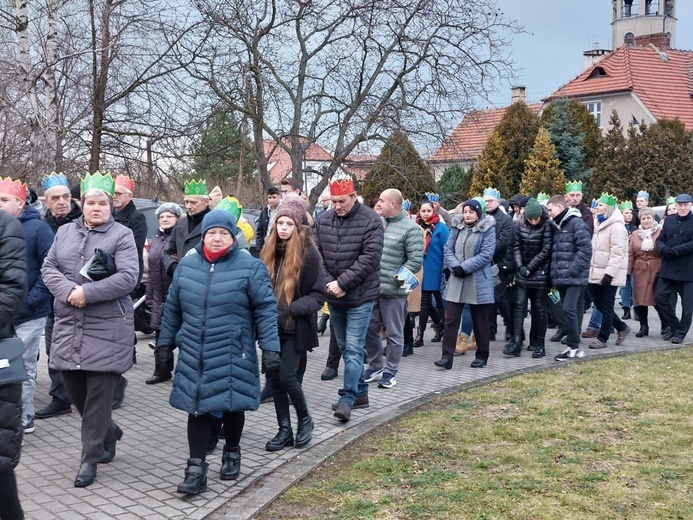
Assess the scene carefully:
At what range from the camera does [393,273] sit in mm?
7895

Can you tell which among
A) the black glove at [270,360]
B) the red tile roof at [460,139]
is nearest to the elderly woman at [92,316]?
the black glove at [270,360]

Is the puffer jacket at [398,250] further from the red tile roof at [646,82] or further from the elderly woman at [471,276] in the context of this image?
the red tile roof at [646,82]

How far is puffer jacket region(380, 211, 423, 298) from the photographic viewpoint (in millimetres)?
7809

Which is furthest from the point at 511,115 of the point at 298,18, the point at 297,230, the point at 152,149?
the point at 297,230

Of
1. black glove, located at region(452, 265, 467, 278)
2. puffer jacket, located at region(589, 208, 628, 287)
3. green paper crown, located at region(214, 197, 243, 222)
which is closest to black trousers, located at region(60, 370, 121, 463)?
green paper crown, located at region(214, 197, 243, 222)

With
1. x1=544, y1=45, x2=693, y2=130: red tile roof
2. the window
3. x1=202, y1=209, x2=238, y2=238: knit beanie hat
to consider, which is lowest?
x1=202, y1=209, x2=238, y2=238: knit beanie hat

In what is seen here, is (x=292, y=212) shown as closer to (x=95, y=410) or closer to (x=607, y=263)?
(x=95, y=410)

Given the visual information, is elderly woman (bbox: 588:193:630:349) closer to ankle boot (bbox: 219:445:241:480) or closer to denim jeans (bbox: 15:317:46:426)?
ankle boot (bbox: 219:445:241:480)

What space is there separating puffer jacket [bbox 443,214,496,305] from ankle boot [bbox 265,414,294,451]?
3.47m

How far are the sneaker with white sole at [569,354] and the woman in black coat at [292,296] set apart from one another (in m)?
4.79

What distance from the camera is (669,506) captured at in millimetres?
4684

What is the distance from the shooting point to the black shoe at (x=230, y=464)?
5.22 metres

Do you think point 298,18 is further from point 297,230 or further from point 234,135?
point 297,230

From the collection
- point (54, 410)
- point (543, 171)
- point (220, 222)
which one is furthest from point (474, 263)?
point (543, 171)
